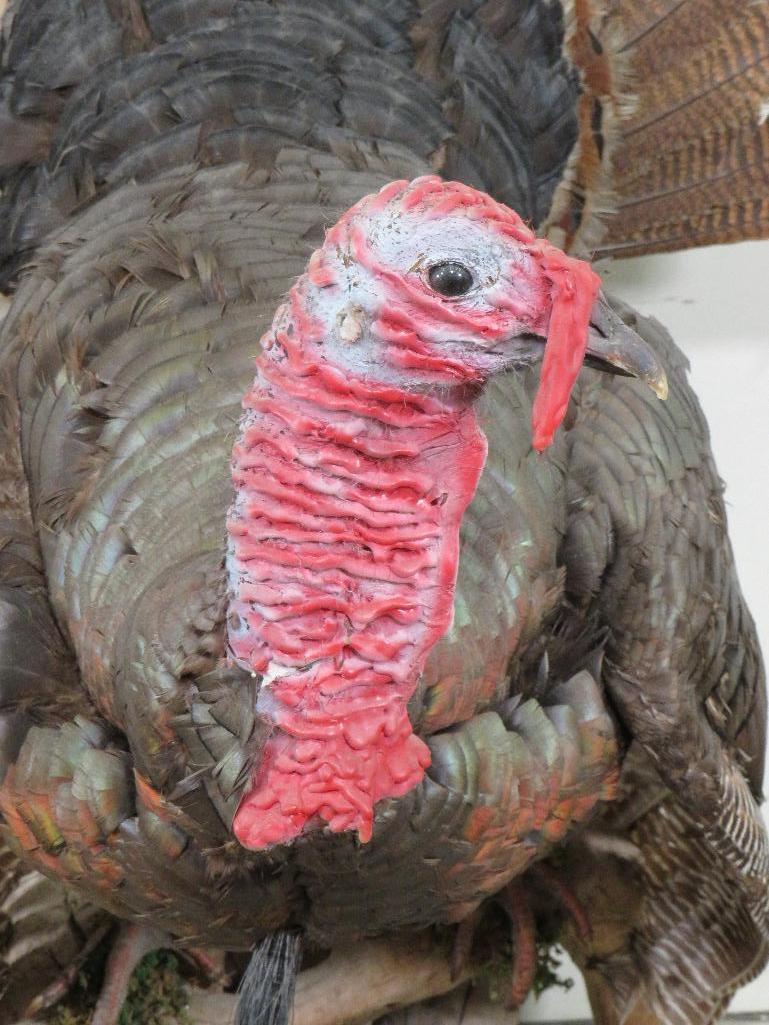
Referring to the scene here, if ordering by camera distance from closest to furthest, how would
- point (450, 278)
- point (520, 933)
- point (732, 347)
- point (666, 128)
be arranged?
point (450, 278)
point (520, 933)
point (666, 128)
point (732, 347)

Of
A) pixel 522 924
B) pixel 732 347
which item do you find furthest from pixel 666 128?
pixel 522 924

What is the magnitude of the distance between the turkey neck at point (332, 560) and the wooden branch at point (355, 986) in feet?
2.65

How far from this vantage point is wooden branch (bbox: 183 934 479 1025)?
2.12 metres

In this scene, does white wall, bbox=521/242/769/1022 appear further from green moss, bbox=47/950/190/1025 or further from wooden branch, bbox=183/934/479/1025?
green moss, bbox=47/950/190/1025

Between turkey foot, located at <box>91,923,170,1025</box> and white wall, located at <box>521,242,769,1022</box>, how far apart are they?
86cm

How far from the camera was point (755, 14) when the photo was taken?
90.6 inches

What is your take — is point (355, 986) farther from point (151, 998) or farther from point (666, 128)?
point (666, 128)

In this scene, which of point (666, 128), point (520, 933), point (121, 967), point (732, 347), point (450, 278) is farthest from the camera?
point (732, 347)

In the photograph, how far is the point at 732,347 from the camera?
2764 mm

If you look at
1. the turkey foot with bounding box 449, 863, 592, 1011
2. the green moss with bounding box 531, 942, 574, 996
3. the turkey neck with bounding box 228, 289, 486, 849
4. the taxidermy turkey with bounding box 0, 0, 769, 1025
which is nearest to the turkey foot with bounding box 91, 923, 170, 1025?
the taxidermy turkey with bounding box 0, 0, 769, 1025

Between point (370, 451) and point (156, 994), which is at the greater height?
point (370, 451)

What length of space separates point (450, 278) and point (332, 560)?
25cm

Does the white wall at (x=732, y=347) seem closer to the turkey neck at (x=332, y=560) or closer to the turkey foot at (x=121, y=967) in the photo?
the turkey foot at (x=121, y=967)

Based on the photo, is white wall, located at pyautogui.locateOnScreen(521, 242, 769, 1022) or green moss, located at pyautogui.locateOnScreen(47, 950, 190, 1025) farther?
white wall, located at pyautogui.locateOnScreen(521, 242, 769, 1022)
